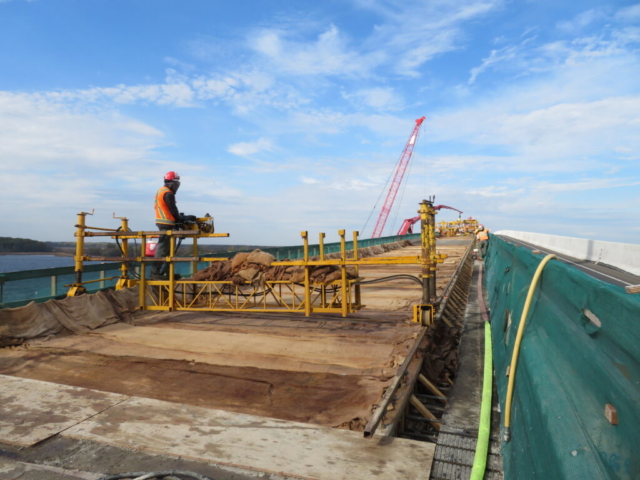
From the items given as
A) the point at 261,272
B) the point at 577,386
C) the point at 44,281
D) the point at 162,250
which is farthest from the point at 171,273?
the point at 577,386

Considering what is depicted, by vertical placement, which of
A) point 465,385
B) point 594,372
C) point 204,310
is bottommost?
point 465,385

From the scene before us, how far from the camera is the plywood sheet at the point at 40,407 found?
12.5 feet

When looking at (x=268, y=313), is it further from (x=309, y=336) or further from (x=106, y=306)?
(x=106, y=306)

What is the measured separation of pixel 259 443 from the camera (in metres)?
3.63

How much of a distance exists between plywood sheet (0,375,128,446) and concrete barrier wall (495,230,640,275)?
53.8ft

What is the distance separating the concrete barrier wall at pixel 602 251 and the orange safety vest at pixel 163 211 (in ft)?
49.2

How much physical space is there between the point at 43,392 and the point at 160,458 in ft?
7.39

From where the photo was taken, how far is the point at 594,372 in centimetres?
201

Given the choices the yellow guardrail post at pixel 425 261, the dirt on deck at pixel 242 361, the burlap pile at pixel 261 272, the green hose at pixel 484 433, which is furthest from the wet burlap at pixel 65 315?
the green hose at pixel 484 433

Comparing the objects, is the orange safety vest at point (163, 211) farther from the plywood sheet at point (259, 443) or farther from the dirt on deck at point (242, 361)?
the plywood sheet at point (259, 443)

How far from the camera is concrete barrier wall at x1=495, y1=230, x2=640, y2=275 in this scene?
588 inches

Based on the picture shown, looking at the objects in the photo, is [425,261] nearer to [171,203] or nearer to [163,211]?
[171,203]

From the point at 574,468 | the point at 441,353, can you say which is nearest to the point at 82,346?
the point at 441,353

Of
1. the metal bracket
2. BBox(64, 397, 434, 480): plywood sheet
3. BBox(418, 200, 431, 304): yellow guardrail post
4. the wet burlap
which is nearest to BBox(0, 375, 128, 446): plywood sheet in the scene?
BBox(64, 397, 434, 480): plywood sheet
